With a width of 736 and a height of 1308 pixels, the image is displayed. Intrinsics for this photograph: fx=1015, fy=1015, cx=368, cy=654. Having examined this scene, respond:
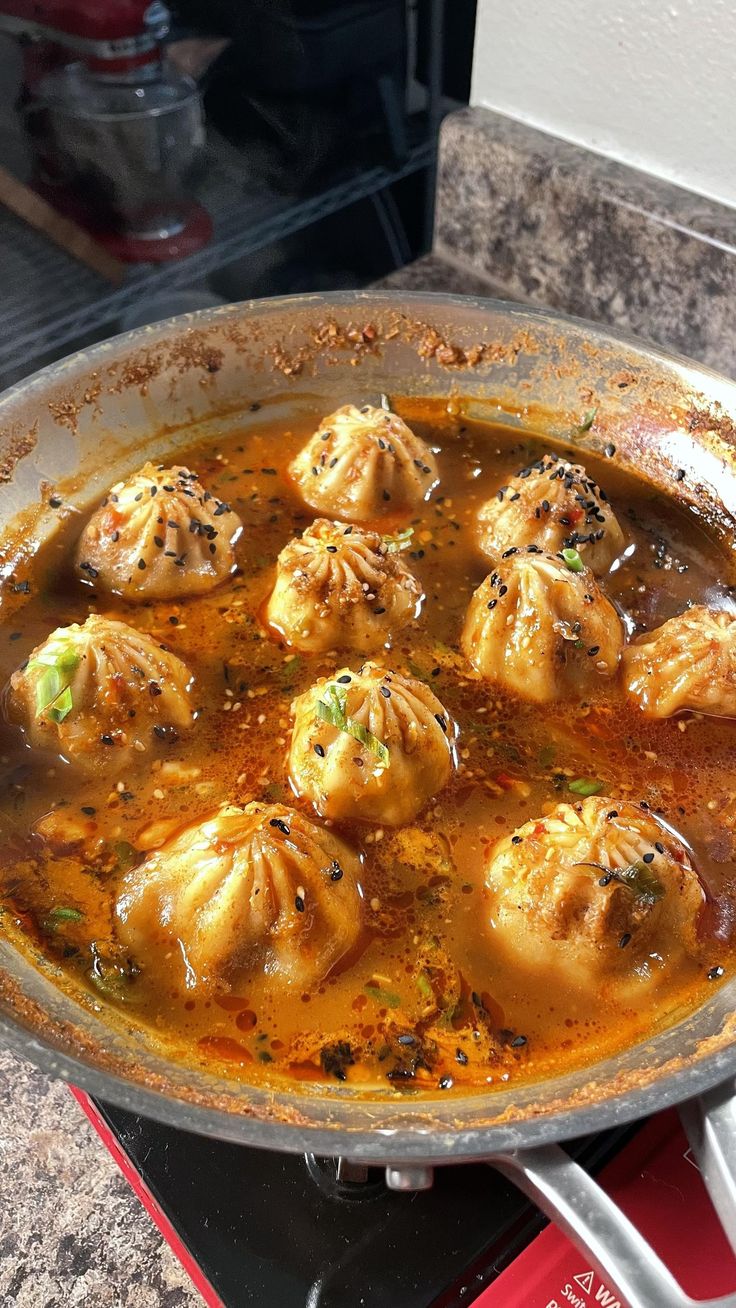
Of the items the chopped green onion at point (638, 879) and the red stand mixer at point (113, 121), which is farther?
the red stand mixer at point (113, 121)

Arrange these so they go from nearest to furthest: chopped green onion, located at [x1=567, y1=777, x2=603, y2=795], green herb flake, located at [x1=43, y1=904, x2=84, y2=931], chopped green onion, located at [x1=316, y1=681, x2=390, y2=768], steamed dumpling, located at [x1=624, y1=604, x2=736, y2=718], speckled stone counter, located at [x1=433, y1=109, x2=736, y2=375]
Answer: green herb flake, located at [x1=43, y1=904, x2=84, y2=931], chopped green onion, located at [x1=316, y1=681, x2=390, y2=768], chopped green onion, located at [x1=567, y1=777, x2=603, y2=795], steamed dumpling, located at [x1=624, y1=604, x2=736, y2=718], speckled stone counter, located at [x1=433, y1=109, x2=736, y2=375]

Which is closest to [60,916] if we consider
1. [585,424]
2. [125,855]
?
[125,855]

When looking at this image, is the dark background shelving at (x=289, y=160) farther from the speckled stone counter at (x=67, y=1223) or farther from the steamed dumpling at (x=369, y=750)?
the speckled stone counter at (x=67, y=1223)

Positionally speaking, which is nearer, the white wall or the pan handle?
the pan handle

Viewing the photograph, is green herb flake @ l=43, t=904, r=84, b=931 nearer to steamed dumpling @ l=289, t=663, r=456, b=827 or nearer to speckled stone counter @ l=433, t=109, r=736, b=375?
steamed dumpling @ l=289, t=663, r=456, b=827

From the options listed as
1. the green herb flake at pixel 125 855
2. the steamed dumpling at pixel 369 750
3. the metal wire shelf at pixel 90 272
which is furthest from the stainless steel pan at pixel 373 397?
the steamed dumpling at pixel 369 750

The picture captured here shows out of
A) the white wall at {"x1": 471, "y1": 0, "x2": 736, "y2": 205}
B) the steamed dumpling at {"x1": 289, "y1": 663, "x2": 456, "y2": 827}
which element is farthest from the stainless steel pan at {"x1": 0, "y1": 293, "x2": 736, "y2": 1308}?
the white wall at {"x1": 471, "y1": 0, "x2": 736, "y2": 205}

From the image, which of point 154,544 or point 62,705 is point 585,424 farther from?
point 62,705
